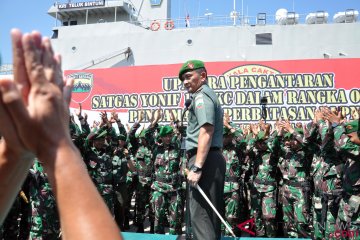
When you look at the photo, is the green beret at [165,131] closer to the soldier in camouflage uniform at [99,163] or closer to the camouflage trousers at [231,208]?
the soldier in camouflage uniform at [99,163]

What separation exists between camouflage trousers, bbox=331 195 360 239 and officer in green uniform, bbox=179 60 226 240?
132 cm

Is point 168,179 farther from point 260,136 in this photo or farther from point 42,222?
point 42,222

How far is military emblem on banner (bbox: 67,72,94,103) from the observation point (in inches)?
404

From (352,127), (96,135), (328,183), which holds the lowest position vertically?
(328,183)

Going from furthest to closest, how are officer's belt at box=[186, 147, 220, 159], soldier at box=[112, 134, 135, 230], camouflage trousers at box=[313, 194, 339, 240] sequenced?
soldier at box=[112, 134, 135, 230], camouflage trousers at box=[313, 194, 339, 240], officer's belt at box=[186, 147, 220, 159]

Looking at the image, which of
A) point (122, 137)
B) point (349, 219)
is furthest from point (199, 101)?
point (122, 137)

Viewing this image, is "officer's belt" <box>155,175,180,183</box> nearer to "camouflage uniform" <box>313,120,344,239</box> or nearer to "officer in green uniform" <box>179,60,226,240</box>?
"camouflage uniform" <box>313,120,344,239</box>

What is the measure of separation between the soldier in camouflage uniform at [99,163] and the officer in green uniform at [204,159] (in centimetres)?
232

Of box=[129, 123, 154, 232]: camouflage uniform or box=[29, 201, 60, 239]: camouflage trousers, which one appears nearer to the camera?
box=[29, 201, 60, 239]: camouflage trousers

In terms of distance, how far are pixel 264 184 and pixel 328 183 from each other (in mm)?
1150

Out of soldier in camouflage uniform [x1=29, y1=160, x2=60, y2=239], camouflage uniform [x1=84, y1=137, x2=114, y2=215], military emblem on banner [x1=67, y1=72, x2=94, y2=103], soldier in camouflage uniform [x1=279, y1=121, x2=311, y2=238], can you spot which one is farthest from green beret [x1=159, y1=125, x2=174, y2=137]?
military emblem on banner [x1=67, y1=72, x2=94, y2=103]

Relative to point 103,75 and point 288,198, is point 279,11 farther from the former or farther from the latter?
point 288,198

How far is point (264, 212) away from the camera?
464 centimetres

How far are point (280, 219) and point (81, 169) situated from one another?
520 cm
